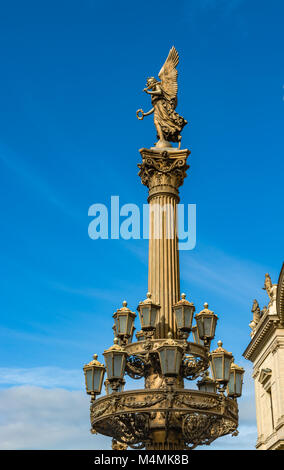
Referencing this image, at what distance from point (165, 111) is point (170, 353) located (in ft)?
24.9

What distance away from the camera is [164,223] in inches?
571

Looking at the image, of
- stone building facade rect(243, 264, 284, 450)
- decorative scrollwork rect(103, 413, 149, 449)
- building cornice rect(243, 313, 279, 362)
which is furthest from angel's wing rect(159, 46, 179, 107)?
building cornice rect(243, 313, 279, 362)

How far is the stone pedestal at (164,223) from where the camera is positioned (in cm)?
1359

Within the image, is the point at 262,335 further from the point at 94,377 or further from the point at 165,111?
the point at 94,377

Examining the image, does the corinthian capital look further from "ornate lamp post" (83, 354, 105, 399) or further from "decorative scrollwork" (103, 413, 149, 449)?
"decorative scrollwork" (103, 413, 149, 449)

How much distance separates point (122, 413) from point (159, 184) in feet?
20.1

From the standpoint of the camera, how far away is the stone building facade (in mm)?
36156

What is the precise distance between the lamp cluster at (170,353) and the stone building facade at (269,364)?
2434 cm

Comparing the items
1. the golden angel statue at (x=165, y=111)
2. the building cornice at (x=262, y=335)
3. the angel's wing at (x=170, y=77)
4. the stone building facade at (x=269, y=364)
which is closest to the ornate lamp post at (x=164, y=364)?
the golden angel statue at (x=165, y=111)

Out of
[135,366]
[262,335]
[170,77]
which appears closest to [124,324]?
[135,366]

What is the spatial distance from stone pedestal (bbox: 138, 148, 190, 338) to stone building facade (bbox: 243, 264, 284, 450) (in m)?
22.5

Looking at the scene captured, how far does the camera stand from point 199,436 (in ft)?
38.7

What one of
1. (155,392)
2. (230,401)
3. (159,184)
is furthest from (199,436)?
(159,184)
